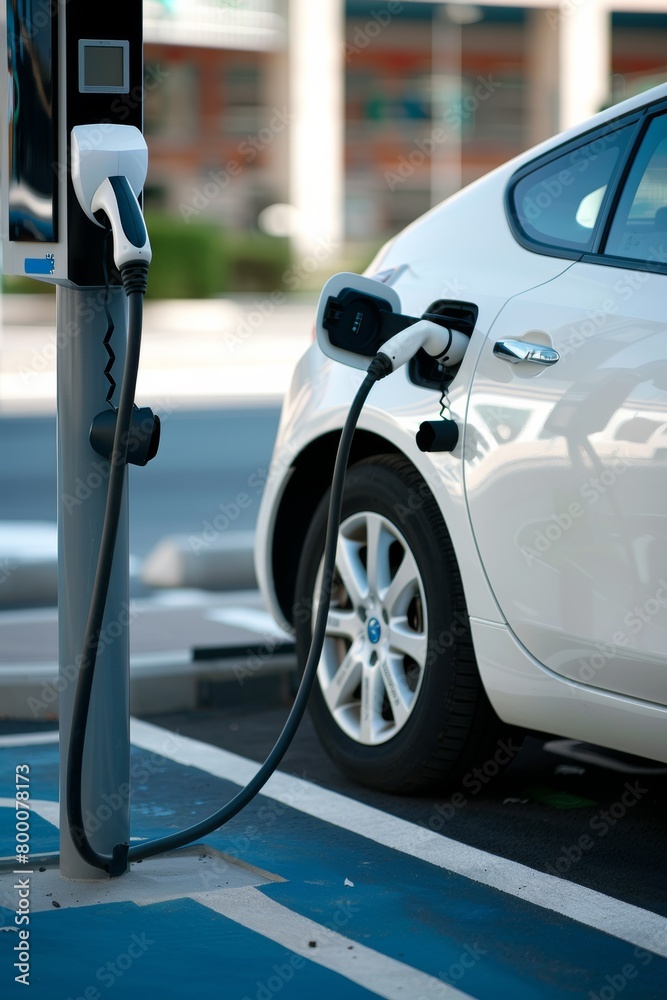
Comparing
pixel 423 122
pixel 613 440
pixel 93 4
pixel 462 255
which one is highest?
pixel 423 122

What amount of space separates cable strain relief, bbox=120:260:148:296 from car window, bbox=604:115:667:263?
1088mm

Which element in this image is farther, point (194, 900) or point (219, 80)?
point (219, 80)

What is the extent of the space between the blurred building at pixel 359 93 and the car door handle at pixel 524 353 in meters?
36.2

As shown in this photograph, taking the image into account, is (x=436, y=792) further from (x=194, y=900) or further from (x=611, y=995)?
(x=611, y=995)

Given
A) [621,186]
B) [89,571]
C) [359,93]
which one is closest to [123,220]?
[89,571]

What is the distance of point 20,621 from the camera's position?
5672 mm

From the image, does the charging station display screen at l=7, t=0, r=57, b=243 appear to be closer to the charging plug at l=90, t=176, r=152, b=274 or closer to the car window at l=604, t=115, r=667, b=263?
the charging plug at l=90, t=176, r=152, b=274

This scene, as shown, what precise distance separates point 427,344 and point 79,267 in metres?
0.81

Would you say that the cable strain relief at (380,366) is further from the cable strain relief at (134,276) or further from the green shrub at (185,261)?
the green shrub at (185,261)

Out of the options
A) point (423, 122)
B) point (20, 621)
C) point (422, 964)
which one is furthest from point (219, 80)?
point (422, 964)

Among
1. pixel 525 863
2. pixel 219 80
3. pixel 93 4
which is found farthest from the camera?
pixel 219 80

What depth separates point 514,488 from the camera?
3326 mm

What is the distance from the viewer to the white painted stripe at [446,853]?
3.02 metres

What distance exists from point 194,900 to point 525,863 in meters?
0.76
